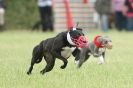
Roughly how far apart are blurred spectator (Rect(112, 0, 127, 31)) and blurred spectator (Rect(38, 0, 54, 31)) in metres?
2.85

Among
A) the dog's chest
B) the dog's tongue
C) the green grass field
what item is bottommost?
the green grass field

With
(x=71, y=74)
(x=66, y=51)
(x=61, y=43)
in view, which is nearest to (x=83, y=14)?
(x=71, y=74)

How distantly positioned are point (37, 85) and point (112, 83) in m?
1.30

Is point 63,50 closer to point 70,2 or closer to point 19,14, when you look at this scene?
point 70,2

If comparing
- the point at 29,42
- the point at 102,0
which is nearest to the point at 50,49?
the point at 29,42

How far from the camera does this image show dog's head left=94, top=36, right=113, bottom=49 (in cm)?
1282

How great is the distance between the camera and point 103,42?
1298 centimetres

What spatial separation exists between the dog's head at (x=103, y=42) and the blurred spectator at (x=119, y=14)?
53.4 feet

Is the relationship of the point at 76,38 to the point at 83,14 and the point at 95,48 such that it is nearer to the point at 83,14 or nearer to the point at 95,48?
the point at 95,48

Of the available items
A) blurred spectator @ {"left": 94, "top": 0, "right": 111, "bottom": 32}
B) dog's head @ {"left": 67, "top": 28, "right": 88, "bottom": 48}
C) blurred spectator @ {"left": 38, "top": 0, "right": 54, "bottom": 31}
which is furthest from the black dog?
blurred spectator @ {"left": 94, "top": 0, "right": 111, "bottom": 32}

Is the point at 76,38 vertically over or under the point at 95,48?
over

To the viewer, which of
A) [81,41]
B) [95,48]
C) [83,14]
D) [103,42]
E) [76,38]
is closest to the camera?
[81,41]

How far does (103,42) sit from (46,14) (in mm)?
16640

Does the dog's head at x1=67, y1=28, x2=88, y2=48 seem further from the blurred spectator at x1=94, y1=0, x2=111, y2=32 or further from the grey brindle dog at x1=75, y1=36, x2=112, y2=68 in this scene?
the blurred spectator at x1=94, y1=0, x2=111, y2=32
